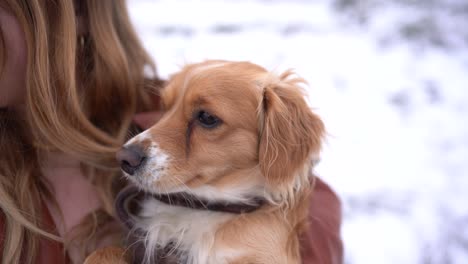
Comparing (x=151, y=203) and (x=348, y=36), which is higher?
(x=348, y=36)

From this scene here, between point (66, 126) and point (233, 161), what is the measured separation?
704mm

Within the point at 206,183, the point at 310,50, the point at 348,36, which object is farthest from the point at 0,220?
the point at 348,36

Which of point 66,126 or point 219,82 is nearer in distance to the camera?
point 219,82

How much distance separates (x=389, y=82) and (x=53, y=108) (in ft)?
10.4

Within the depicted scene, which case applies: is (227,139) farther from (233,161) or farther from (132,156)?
(132,156)

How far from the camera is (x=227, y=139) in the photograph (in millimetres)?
1814

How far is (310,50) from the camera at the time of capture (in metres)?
4.57

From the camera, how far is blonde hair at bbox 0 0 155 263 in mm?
1781

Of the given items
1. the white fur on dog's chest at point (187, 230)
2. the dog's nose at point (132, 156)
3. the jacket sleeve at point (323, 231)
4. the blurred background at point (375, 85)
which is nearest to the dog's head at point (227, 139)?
the dog's nose at point (132, 156)

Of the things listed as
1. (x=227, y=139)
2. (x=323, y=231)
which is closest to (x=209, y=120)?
(x=227, y=139)

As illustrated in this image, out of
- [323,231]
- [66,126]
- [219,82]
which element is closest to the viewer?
[219,82]

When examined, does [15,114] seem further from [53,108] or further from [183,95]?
[183,95]

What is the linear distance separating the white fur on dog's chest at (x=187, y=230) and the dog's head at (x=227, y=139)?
0.10m

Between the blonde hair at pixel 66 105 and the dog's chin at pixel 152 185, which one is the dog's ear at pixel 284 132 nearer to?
the dog's chin at pixel 152 185
